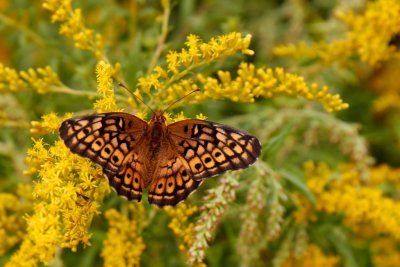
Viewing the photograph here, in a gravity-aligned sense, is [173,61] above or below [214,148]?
above

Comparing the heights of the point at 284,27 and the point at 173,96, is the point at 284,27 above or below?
above

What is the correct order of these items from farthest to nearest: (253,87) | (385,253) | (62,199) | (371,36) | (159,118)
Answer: (385,253) < (371,36) < (253,87) < (159,118) < (62,199)

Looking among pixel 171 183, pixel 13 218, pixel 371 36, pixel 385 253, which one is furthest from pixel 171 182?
pixel 385 253

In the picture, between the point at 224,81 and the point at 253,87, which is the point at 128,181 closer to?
the point at 224,81

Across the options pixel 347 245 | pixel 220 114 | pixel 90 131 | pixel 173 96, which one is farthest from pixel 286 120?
pixel 90 131

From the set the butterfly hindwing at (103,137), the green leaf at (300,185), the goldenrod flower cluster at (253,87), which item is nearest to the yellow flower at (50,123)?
the butterfly hindwing at (103,137)

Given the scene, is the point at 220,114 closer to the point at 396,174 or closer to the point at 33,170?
the point at 396,174
